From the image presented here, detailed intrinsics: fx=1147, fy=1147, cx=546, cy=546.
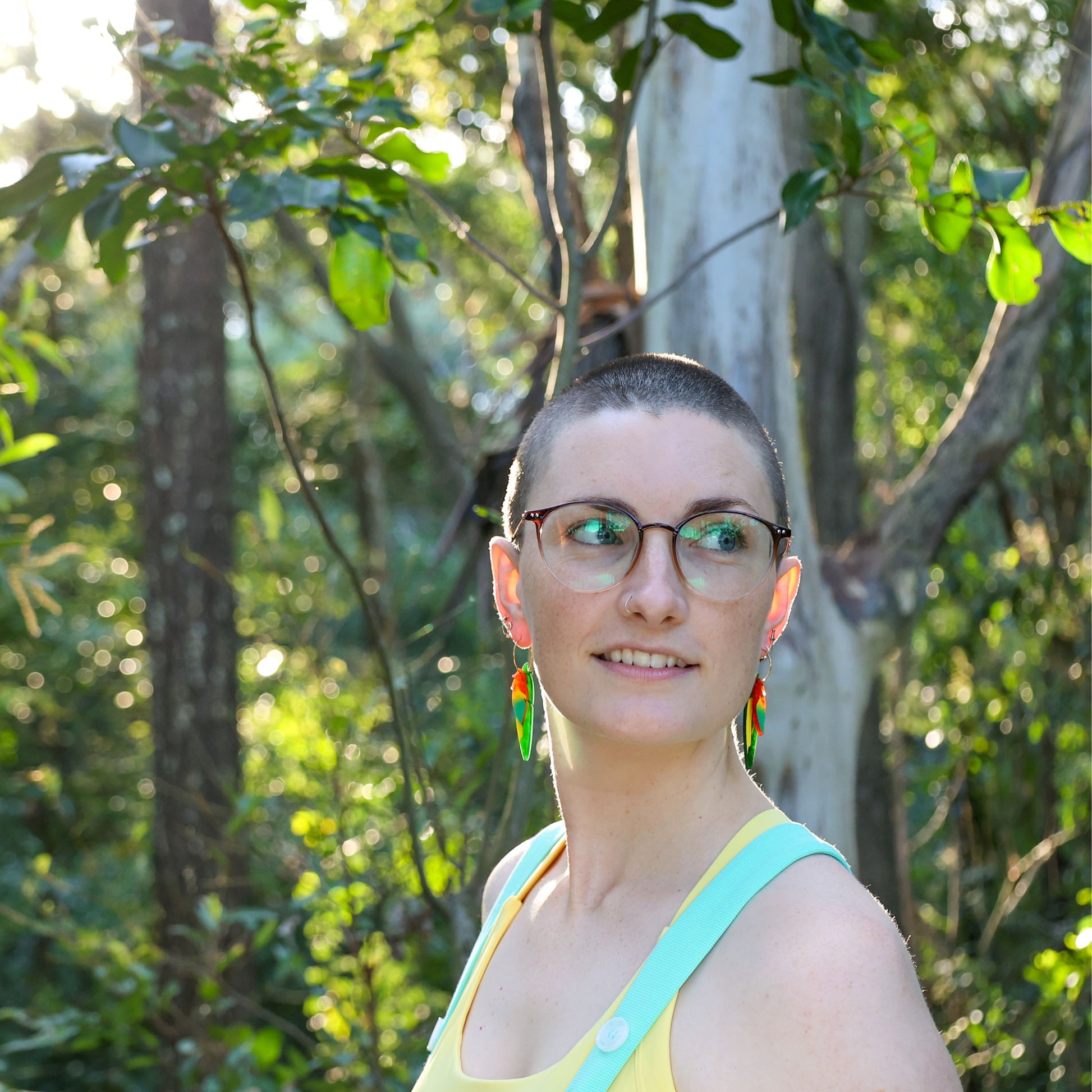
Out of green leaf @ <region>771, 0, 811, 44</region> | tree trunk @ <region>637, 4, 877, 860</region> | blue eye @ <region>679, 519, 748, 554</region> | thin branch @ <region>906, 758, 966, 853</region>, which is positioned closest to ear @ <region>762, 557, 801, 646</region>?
blue eye @ <region>679, 519, 748, 554</region>

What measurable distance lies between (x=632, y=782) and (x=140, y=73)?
123 centimetres

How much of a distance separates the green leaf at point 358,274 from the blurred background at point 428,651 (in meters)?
0.06

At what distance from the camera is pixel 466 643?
485 inches

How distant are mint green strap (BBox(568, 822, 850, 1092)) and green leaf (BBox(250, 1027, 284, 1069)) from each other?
2.04 m

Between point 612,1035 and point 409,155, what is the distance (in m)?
1.22

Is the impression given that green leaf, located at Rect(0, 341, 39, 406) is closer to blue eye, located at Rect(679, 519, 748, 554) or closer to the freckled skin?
the freckled skin

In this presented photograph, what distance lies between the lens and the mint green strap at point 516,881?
141 centimetres

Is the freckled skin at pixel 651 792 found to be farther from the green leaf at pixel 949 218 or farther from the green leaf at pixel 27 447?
the green leaf at pixel 27 447

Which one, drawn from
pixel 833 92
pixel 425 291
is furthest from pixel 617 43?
pixel 425 291

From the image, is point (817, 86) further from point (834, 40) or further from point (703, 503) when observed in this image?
point (703, 503)

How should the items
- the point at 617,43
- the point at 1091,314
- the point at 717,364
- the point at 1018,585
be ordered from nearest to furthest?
1. the point at 717,364
2. the point at 617,43
3. the point at 1091,314
4. the point at 1018,585

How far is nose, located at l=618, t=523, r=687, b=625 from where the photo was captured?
3.73 ft

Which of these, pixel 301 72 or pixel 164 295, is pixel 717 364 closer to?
pixel 301 72

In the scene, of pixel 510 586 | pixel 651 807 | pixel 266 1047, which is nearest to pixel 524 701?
pixel 510 586
